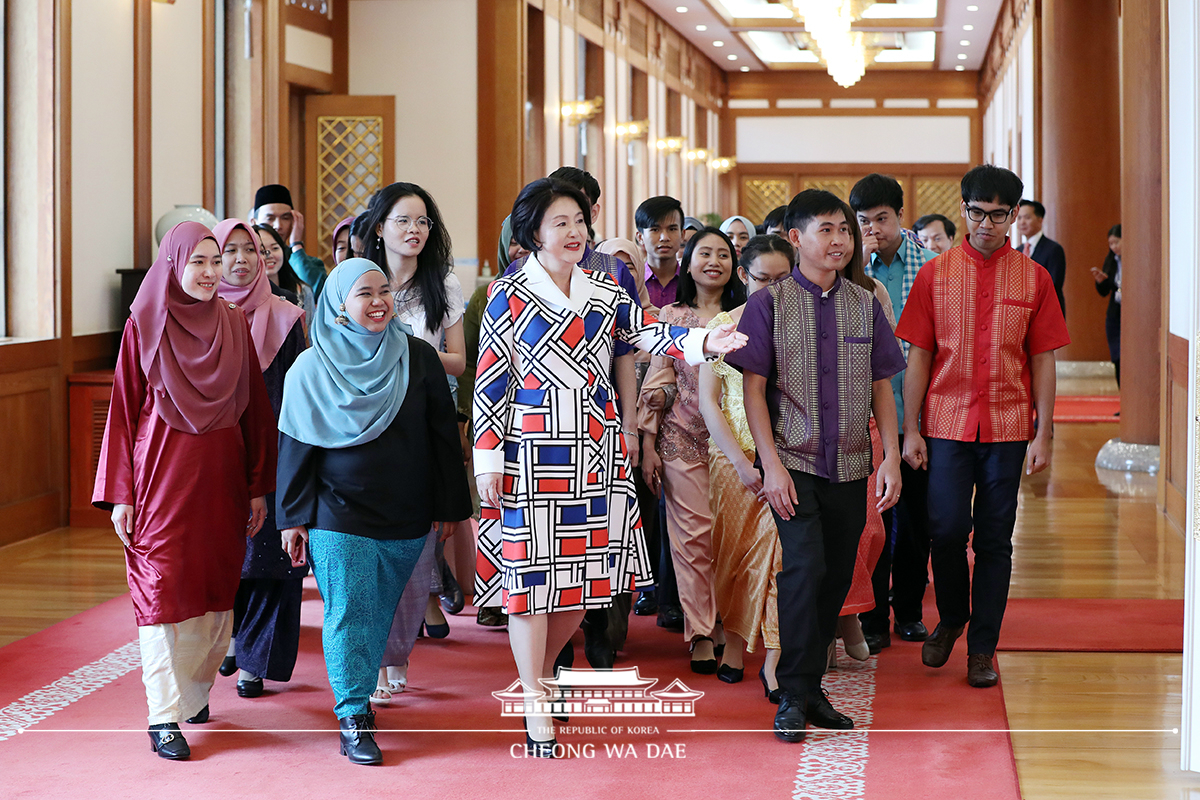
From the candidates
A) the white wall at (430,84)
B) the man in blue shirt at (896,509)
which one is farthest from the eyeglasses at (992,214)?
the white wall at (430,84)

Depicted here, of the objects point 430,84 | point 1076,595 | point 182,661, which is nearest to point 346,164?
point 430,84

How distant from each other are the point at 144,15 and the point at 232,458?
4.36m

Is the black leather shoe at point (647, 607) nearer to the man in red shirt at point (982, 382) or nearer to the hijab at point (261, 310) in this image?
the man in red shirt at point (982, 382)

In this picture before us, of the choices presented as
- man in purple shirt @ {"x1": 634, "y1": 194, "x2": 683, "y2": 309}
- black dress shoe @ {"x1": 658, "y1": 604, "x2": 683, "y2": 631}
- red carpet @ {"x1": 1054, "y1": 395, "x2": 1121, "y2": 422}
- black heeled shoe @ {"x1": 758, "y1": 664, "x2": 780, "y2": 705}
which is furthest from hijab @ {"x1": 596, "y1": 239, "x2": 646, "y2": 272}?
red carpet @ {"x1": 1054, "y1": 395, "x2": 1121, "y2": 422}

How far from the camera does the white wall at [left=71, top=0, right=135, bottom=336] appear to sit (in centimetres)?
622

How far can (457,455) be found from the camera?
10.3 feet

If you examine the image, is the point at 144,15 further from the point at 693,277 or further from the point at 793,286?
the point at 793,286

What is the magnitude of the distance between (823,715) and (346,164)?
25.1ft

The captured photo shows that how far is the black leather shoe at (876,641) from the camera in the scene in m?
4.03

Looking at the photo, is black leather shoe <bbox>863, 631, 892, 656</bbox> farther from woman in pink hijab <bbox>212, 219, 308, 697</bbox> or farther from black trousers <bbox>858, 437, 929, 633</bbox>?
woman in pink hijab <bbox>212, 219, 308, 697</bbox>

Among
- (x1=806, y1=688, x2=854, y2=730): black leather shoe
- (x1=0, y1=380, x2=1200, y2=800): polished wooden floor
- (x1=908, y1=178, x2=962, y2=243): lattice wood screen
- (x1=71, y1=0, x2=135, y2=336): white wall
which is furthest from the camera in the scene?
(x1=908, y1=178, x2=962, y2=243): lattice wood screen

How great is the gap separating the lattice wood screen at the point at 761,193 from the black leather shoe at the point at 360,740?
2013 centimetres

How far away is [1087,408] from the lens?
10.3 metres

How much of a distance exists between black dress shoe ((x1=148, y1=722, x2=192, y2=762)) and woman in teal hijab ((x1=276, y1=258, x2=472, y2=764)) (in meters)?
0.38
